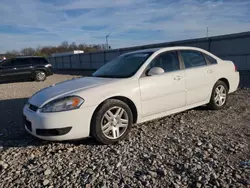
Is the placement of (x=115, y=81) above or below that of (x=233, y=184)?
above

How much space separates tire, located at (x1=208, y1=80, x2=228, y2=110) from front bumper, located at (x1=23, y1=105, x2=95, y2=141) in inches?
112

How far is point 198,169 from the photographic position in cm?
254

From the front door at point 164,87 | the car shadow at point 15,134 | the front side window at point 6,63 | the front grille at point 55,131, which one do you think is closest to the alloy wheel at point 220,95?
the front door at point 164,87

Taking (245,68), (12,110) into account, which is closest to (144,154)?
(12,110)

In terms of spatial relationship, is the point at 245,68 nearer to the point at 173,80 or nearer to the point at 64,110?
the point at 173,80

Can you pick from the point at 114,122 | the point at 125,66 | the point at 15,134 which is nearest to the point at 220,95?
the point at 125,66

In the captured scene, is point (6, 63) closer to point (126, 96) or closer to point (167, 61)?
point (167, 61)

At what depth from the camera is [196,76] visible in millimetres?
4332

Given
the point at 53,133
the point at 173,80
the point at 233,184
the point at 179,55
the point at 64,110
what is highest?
the point at 179,55

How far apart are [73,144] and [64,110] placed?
66 cm

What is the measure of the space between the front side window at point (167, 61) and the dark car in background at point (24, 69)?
11767 mm

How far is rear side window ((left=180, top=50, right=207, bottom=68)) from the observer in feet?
14.4

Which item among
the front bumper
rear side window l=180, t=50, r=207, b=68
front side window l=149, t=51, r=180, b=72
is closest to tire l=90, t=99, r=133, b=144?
the front bumper

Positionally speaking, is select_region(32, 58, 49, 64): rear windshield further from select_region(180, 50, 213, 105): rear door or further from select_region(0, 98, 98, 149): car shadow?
select_region(180, 50, 213, 105): rear door
